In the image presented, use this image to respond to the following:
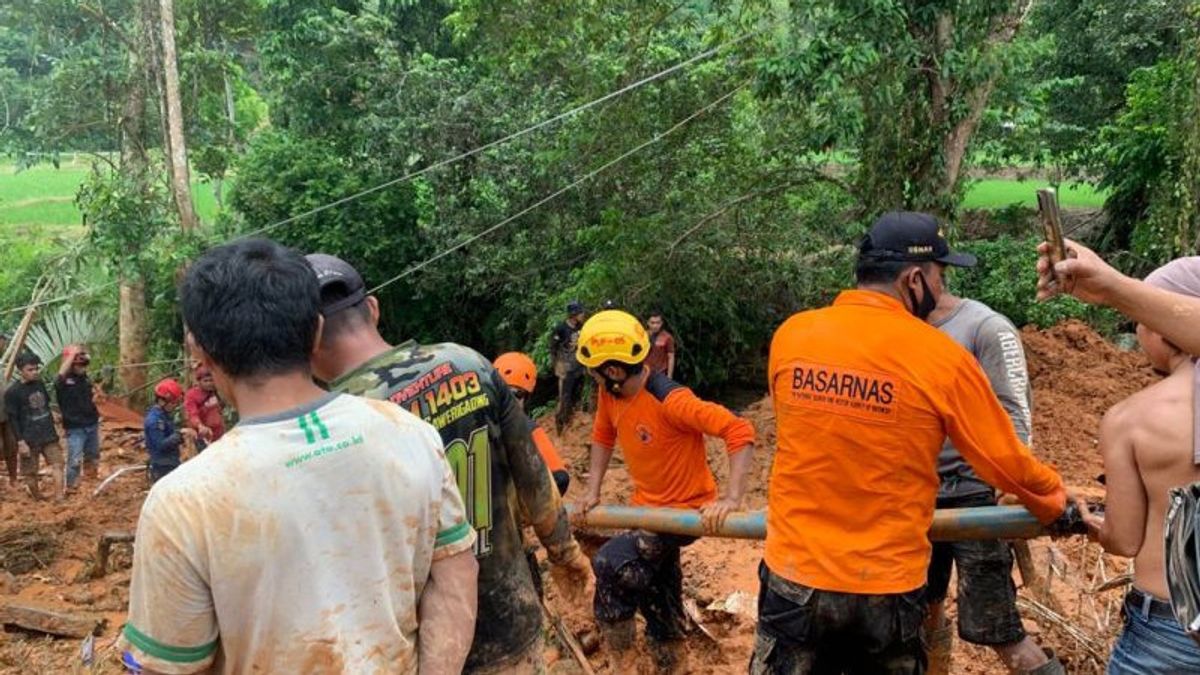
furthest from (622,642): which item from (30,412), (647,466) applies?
(30,412)

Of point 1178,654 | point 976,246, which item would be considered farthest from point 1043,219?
point 976,246

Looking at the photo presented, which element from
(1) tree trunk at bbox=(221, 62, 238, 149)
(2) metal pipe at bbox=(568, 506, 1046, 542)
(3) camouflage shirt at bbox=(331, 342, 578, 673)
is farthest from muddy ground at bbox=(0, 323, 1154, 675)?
(1) tree trunk at bbox=(221, 62, 238, 149)

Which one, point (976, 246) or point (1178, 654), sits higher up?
point (1178, 654)

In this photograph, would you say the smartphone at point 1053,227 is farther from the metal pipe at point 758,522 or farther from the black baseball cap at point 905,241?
the metal pipe at point 758,522

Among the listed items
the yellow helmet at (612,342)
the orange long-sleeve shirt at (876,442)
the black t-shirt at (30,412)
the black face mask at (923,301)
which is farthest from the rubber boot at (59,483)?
the black face mask at (923,301)

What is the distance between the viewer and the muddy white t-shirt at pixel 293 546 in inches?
62.9

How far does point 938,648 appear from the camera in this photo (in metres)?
3.96

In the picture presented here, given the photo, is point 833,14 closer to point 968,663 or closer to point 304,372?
point 968,663

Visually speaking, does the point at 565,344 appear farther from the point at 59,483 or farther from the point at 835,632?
the point at 835,632

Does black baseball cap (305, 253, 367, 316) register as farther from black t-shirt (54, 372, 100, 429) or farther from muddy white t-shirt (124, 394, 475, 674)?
black t-shirt (54, 372, 100, 429)

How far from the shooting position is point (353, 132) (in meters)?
15.8

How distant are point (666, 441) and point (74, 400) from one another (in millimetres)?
8490

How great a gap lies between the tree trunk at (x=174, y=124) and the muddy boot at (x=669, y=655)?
40.3 feet

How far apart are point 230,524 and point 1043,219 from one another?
203 cm
